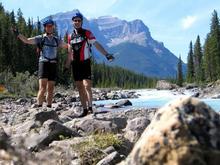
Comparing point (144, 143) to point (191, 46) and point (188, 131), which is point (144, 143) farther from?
point (191, 46)

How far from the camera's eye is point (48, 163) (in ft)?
8.73

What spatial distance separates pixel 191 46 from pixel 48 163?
496 feet

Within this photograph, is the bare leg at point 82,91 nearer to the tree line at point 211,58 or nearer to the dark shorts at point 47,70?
the dark shorts at point 47,70

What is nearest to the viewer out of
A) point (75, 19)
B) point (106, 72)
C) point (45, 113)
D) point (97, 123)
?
point (97, 123)

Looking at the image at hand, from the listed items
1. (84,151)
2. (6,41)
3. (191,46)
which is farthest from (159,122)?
(191,46)

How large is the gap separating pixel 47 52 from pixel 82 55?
3.13ft

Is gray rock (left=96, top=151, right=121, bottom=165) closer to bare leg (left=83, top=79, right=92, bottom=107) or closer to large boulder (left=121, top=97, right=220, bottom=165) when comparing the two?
Result: large boulder (left=121, top=97, right=220, bottom=165)

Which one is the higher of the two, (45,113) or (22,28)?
(22,28)

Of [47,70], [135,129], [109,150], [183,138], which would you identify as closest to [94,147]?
[109,150]

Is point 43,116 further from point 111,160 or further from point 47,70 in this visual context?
point 111,160

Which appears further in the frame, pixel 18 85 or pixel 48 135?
pixel 18 85

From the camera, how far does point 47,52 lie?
11.2 metres

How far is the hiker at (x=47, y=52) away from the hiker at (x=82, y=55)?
49 centimetres

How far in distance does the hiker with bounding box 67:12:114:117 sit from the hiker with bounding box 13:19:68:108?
49 centimetres
